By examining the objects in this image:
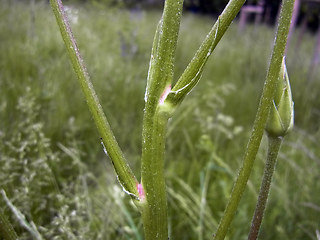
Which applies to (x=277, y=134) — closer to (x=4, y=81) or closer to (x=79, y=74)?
(x=79, y=74)

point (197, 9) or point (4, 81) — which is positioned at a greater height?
point (4, 81)

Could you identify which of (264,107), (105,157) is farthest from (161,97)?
(105,157)

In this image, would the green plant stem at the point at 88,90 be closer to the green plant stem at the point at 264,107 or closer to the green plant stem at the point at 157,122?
the green plant stem at the point at 157,122

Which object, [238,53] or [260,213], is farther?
[238,53]

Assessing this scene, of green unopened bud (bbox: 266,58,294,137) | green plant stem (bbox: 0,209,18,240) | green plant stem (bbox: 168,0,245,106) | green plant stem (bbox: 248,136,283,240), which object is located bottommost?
green plant stem (bbox: 0,209,18,240)

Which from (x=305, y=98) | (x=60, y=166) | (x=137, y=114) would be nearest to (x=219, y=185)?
(x=60, y=166)

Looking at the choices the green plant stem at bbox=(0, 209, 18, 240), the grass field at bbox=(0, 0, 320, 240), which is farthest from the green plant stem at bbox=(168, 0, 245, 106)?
the grass field at bbox=(0, 0, 320, 240)

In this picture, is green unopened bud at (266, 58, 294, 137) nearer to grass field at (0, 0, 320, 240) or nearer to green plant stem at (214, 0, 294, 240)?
green plant stem at (214, 0, 294, 240)
